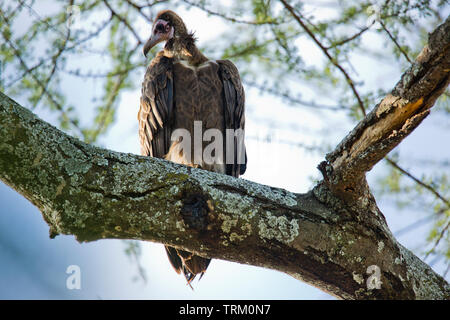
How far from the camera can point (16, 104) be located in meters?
2.45

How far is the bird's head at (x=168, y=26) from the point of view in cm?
471

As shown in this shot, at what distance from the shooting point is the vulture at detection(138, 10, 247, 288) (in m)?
4.38

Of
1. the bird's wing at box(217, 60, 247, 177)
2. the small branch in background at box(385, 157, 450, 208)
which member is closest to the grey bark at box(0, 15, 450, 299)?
the small branch in background at box(385, 157, 450, 208)

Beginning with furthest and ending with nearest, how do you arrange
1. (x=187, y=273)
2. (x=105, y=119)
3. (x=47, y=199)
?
(x=105, y=119) → (x=187, y=273) → (x=47, y=199)

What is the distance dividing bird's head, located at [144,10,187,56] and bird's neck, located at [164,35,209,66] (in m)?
0.08

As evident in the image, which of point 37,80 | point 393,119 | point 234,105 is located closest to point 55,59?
point 37,80

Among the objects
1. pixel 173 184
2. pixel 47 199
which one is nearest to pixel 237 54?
pixel 173 184

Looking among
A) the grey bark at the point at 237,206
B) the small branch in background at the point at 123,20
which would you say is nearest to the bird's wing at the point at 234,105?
the small branch in background at the point at 123,20

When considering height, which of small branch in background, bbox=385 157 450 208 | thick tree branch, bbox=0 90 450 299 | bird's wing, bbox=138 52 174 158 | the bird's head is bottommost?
thick tree branch, bbox=0 90 450 299

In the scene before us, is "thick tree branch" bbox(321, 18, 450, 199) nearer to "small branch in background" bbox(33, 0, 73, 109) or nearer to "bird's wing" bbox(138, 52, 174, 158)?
"bird's wing" bbox(138, 52, 174, 158)

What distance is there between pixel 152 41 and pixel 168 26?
370 millimetres

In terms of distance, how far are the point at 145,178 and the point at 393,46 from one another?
2.43 meters
